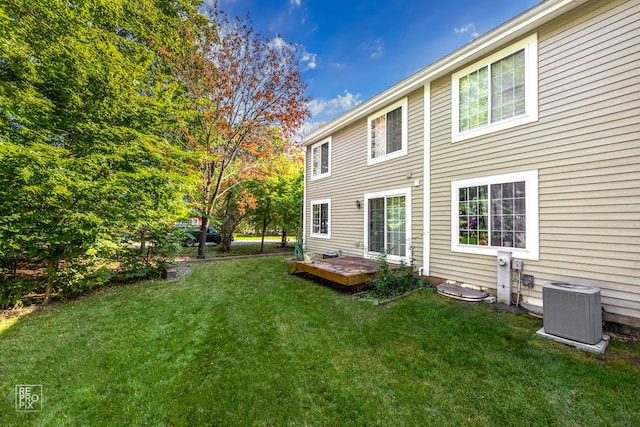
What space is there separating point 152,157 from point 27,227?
240 cm

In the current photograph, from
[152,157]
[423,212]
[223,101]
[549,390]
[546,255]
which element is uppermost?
[223,101]

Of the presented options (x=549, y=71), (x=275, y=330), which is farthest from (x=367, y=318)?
(x=549, y=71)

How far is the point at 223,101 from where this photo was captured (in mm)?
9141

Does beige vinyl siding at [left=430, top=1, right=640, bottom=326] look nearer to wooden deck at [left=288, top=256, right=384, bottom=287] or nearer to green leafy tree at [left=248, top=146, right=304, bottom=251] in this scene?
wooden deck at [left=288, top=256, right=384, bottom=287]

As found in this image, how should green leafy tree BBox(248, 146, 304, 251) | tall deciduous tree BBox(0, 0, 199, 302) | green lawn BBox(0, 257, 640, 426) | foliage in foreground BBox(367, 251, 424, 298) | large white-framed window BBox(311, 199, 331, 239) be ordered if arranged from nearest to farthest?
1. green lawn BBox(0, 257, 640, 426)
2. tall deciduous tree BBox(0, 0, 199, 302)
3. foliage in foreground BBox(367, 251, 424, 298)
4. large white-framed window BBox(311, 199, 331, 239)
5. green leafy tree BBox(248, 146, 304, 251)

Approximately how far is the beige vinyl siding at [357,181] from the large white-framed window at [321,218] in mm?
198

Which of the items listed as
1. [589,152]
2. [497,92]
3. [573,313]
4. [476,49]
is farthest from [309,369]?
[476,49]

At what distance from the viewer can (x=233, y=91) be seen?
902 cm

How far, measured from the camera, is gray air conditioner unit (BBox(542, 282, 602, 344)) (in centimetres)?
299

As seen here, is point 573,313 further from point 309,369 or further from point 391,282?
point 309,369

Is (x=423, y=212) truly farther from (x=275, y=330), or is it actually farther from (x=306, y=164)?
(x=306, y=164)

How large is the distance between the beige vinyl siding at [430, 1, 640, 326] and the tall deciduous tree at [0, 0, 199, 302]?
7.47 m

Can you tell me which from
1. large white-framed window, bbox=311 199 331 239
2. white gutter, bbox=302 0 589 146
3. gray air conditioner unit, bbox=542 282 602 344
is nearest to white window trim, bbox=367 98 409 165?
white gutter, bbox=302 0 589 146

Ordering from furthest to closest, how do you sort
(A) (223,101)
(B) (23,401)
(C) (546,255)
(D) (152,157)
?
1. (A) (223,101)
2. (D) (152,157)
3. (C) (546,255)
4. (B) (23,401)
